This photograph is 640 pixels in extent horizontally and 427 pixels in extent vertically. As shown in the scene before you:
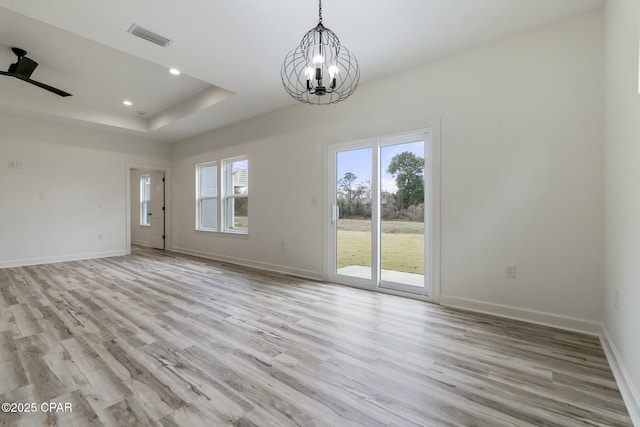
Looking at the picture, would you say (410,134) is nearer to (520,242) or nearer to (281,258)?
(520,242)

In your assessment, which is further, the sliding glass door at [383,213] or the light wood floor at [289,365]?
the sliding glass door at [383,213]

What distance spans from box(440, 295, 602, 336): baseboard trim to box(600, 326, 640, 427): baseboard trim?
0.20 meters

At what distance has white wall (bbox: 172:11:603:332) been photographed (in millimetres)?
2473

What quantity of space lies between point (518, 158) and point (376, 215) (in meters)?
1.64

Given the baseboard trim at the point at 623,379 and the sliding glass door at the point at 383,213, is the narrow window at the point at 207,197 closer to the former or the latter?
the sliding glass door at the point at 383,213

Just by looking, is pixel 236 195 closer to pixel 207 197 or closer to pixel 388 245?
pixel 207 197

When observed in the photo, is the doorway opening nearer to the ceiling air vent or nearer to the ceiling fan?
the ceiling fan

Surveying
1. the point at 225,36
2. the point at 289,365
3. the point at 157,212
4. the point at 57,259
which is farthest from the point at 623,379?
the point at 157,212

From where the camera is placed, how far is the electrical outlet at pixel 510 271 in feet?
9.16

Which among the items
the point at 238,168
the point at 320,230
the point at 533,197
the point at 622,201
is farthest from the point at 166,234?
the point at 622,201

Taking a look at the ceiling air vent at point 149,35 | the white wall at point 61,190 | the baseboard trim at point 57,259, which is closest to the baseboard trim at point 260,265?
the baseboard trim at point 57,259

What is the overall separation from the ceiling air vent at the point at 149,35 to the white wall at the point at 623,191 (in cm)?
361

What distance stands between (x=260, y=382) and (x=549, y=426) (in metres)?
1.51

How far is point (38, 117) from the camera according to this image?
5254 mm
